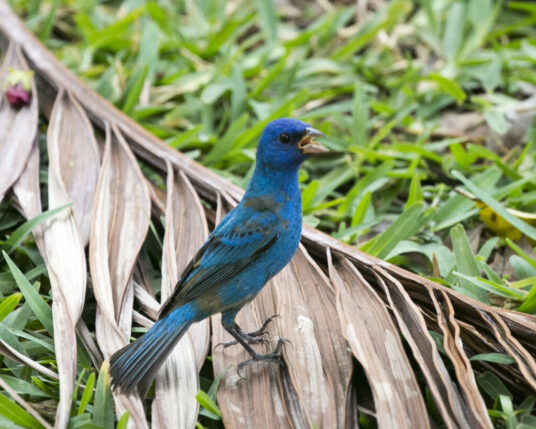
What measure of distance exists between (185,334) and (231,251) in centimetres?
40

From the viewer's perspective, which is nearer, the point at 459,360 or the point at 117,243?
the point at 459,360

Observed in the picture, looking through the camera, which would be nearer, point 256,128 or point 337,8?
point 256,128

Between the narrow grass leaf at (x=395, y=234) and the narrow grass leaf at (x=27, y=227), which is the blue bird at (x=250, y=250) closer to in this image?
the narrow grass leaf at (x=395, y=234)

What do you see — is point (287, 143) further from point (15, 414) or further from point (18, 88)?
point (18, 88)

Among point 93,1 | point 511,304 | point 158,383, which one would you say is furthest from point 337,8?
point 158,383

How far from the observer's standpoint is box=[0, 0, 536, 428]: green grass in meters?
3.11

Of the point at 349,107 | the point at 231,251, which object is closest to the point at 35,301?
the point at 231,251

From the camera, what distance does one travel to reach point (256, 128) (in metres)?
4.10

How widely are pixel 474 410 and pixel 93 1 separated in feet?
15.5

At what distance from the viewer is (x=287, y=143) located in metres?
2.75

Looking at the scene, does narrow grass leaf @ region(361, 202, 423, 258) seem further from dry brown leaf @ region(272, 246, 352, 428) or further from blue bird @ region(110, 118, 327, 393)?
blue bird @ region(110, 118, 327, 393)

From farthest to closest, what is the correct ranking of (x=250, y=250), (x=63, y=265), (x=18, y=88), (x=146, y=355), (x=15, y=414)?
(x=18, y=88) → (x=63, y=265) → (x=250, y=250) → (x=146, y=355) → (x=15, y=414)

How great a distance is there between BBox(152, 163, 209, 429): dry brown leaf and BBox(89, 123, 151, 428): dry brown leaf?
103 millimetres

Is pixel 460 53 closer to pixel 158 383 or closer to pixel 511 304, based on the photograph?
pixel 511 304
